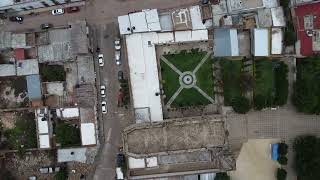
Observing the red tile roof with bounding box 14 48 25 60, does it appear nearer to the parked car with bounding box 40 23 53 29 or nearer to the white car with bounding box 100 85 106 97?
the parked car with bounding box 40 23 53 29

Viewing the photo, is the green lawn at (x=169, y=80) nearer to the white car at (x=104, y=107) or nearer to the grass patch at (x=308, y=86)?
the white car at (x=104, y=107)

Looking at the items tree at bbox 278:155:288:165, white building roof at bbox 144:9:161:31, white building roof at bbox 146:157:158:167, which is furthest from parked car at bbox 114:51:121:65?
tree at bbox 278:155:288:165

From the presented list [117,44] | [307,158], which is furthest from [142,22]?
[307,158]

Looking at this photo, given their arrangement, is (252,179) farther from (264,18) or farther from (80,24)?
(80,24)

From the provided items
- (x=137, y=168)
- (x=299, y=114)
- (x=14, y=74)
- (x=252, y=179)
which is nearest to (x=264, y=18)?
(x=299, y=114)

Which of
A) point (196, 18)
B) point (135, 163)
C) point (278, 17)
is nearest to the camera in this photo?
point (278, 17)

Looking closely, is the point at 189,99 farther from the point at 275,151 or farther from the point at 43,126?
the point at 43,126

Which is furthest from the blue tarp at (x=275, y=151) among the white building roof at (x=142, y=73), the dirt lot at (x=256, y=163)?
the white building roof at (x=142, y=73)
